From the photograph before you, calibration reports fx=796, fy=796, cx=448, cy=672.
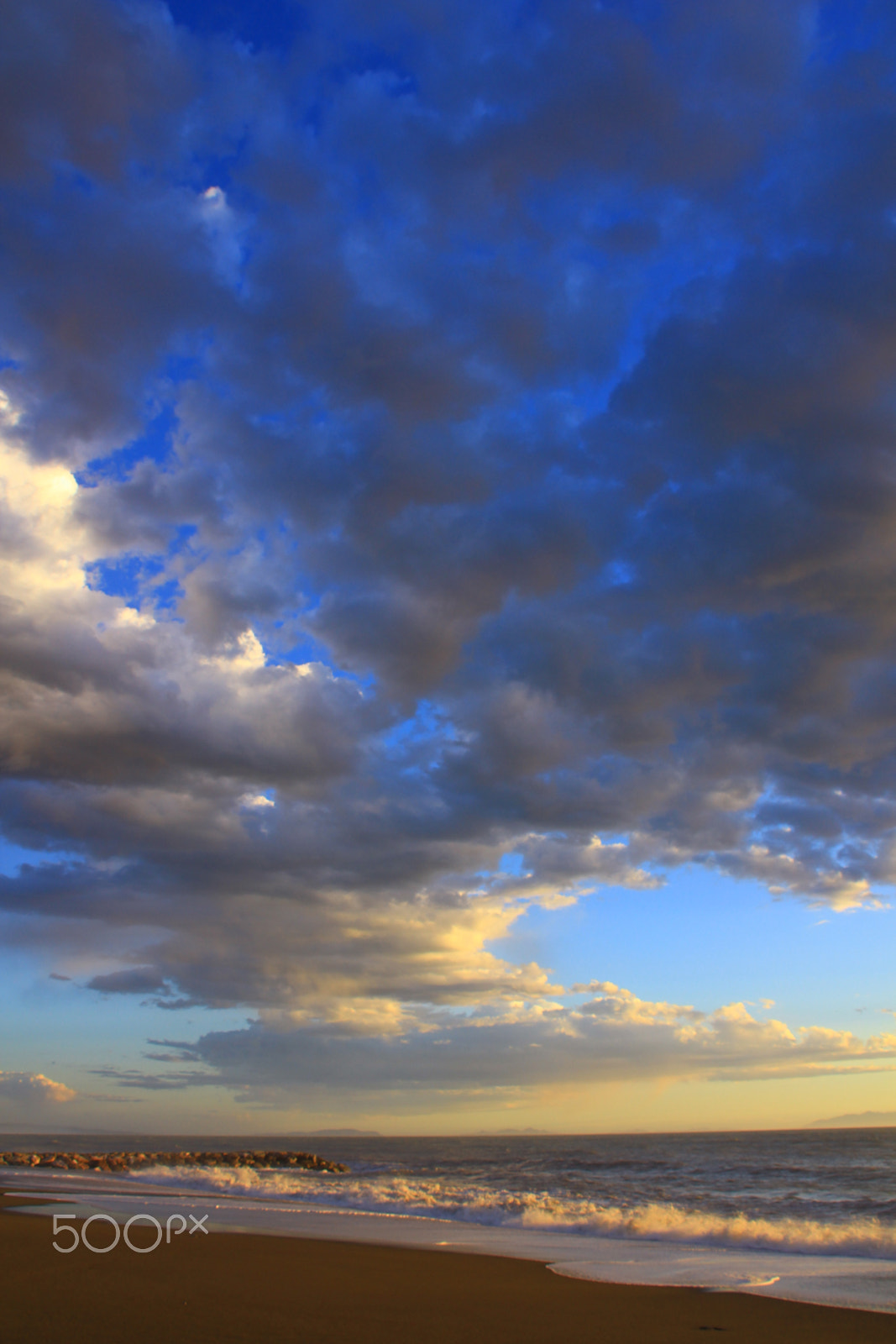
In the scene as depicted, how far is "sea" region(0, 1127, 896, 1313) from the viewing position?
501 inches

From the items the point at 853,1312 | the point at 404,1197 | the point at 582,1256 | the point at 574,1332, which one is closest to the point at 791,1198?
the point at 404,1197

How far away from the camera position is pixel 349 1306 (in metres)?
8.84

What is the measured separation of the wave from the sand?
8.76 meters

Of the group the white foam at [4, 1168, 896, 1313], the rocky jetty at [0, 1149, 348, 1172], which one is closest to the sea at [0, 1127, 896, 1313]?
the white foam at [4, 1168, 896, 1313]

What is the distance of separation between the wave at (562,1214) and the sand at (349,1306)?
8.76m

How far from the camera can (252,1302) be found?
863 cm

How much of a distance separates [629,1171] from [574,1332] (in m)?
40.2

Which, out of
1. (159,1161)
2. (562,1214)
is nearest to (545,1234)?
(562,1214)

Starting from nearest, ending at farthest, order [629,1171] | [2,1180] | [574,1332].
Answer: [574,1332] < [2,1180] < [629,1171]

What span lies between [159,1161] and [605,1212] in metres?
39.3

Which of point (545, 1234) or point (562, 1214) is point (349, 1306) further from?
point (562, 1214)

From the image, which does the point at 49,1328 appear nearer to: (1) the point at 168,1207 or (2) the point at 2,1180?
(1) the point at 168,1207

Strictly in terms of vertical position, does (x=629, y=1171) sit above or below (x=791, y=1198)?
below

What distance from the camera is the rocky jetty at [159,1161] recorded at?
4434cm
